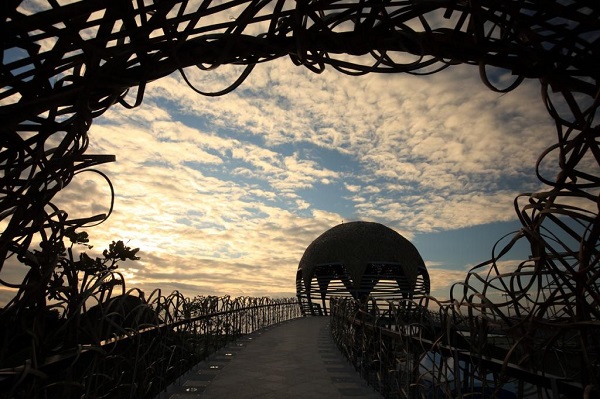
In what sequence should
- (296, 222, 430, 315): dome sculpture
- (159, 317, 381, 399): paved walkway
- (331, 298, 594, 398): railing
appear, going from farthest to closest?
(296, 222, 430, 315): dome sculpture → (159, 317, 381, 399): paved walkway → (331, 298, 594, 398): railing

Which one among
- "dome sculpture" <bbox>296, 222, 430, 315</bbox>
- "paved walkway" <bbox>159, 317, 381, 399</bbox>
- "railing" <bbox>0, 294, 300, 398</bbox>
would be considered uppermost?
"dome sculpture" <bbox>296, 222, 430, 315</bbox>

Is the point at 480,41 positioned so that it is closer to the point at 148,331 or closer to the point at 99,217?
the point at 99,217

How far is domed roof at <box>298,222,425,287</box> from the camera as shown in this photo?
1070 inches

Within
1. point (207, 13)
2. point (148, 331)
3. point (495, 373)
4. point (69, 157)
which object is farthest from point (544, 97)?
point (148, 331)

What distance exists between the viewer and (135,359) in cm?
315

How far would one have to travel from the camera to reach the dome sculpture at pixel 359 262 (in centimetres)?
2697

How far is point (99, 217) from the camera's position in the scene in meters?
1.69

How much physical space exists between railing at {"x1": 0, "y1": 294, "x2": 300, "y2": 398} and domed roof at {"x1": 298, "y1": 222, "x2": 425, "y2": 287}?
1486 centimetres

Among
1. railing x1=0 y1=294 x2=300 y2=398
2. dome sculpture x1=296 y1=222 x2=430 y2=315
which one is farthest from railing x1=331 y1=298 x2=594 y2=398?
dome sculpture x1=296 y1=222 x2=430 y2=315

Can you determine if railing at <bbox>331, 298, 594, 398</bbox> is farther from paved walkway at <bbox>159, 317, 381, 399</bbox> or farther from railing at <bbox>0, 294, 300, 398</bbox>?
railing at <bbox>0, 294, 300, 398</bbox>

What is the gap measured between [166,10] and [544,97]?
1.21 m

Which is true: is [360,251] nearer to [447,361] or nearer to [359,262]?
[359,262]

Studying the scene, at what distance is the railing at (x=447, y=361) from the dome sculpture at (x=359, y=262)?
66.7 ft

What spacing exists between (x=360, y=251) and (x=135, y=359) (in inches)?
987
